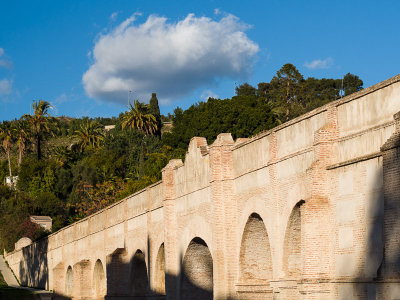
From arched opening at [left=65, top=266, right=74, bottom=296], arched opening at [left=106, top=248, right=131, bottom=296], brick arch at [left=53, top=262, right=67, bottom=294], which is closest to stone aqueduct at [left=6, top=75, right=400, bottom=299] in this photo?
arched opening at [left=106, top=248, right=131, bottom=296]

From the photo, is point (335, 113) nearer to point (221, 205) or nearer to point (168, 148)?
point (221, 205)

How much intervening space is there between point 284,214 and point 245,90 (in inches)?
3008

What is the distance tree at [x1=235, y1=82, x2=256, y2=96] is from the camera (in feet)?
300

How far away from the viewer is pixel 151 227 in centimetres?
2839

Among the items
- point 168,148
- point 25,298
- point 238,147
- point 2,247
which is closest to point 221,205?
A: point 238,147

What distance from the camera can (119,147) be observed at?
3258 inches

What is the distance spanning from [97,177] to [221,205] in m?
55.0

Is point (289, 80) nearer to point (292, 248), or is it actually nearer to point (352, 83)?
point (352, 83)

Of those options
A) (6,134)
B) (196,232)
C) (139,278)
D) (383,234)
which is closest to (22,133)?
(6,134)

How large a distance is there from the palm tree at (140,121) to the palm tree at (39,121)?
1089cm

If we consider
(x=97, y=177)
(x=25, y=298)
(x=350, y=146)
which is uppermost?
(x=97, y=177)

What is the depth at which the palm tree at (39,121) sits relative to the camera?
8675cm

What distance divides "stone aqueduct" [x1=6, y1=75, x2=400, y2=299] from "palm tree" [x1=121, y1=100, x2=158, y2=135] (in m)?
52.2

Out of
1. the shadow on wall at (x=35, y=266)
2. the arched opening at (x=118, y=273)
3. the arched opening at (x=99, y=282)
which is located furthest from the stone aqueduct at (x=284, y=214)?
the shadow on wall at (x=35, y=266)
